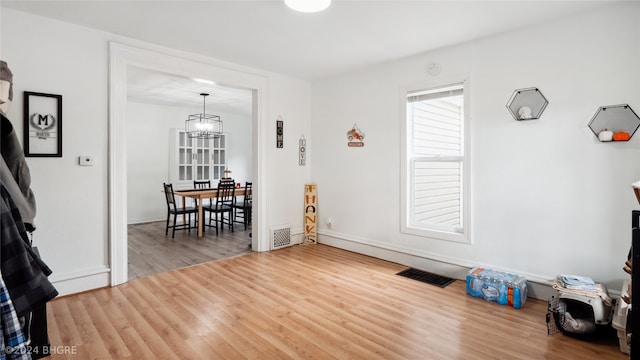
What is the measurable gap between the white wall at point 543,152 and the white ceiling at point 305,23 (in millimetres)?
206

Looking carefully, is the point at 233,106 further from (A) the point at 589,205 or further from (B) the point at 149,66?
(A) the point at 589,205

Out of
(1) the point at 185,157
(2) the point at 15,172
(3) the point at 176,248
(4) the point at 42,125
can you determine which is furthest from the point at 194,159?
(2) the point at 15,172

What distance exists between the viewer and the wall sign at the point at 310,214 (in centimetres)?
515

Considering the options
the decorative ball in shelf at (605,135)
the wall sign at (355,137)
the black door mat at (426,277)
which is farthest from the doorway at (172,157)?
the decorative ball in shelf at (605,135)

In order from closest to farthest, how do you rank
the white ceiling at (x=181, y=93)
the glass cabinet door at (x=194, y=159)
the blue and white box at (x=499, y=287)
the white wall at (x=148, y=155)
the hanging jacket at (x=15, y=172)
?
the hanging jacket at (x=15, y=172) < the blue and white box at (x=499, y=287) < the white ceiling at (x=181, y=93) < the white wall at (x=148, y=155) < the glass cabinet door at (x=194, y=159)

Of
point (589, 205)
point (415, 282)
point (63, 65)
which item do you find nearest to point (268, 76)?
point (63, 65)

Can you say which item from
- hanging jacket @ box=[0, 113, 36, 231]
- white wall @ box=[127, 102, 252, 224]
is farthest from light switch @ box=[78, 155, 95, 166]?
white wall @ box=[127, 102, 252, 224]

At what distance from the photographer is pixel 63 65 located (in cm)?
307

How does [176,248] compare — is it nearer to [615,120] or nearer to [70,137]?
Result: [70,137]

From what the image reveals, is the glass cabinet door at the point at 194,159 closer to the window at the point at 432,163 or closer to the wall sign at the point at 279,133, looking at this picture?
the wall sign at the point at 279,133

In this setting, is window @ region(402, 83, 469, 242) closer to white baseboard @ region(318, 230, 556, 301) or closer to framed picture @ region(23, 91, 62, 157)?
white baseboard @ region(318, 230, 556, 301)

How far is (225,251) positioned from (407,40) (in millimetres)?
3585

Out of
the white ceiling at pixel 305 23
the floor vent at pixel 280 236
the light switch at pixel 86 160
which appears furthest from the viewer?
the floor vent at pixel 280 236

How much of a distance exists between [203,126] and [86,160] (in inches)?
121
